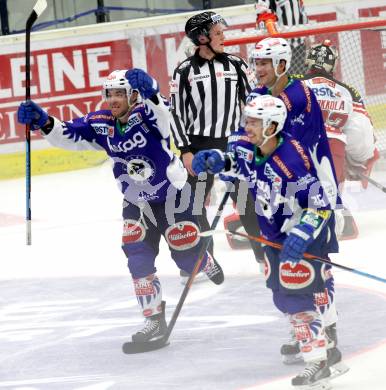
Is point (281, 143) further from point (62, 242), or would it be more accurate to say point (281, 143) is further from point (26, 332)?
point (62, 242)

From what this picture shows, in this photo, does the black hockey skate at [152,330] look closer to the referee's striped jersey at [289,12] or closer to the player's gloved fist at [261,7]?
the player's gloved fist at [261,7]

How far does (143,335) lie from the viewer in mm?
5727

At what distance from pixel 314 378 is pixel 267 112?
1.05 m

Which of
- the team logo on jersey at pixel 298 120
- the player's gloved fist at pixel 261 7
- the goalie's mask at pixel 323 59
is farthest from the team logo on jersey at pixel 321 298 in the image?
the player's gloved fist at pixel 261 7

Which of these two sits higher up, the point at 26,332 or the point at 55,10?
the point at 55,10

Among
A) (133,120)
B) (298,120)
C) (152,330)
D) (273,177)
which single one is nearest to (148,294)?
(152,330)

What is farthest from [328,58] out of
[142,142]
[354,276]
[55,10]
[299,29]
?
[55,10]

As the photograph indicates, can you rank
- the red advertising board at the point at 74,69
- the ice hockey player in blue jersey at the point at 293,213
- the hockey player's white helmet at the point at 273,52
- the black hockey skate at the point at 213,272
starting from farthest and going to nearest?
the red advertising board at the point at 74,69, the black hockey skate at the point at 213,272, the hockey player's white helmet at the point at 273,52, the ice hockey player in blue jersey at the point at 293,213

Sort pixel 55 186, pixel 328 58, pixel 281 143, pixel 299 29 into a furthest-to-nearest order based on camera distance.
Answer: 1. pixel 55 186
2. pixel 299 29
3. pixel 328 58
4. pixel 281 143

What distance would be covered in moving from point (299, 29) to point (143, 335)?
407cm

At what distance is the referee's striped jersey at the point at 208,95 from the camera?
23.2ft

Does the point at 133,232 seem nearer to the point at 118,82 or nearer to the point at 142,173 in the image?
the point at 142,173

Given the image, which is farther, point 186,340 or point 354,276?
point 354,276

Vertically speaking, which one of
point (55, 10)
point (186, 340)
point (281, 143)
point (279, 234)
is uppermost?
point (55, 10)
